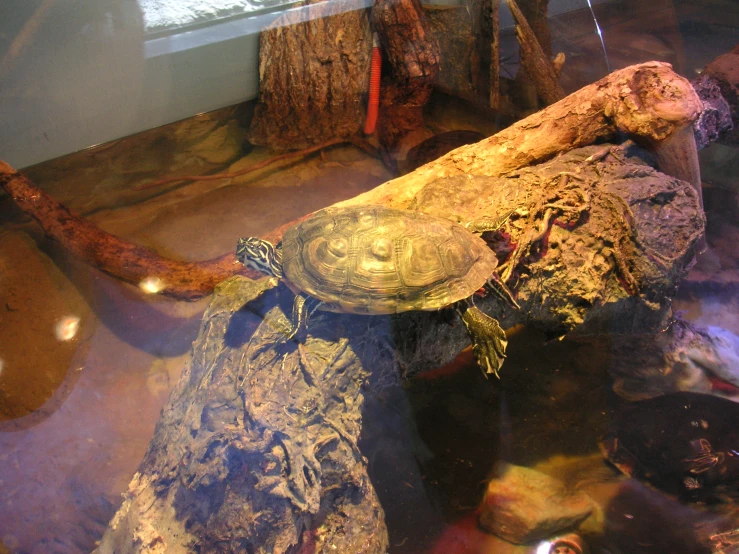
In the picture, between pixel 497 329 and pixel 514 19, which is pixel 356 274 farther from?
pixel 514 19

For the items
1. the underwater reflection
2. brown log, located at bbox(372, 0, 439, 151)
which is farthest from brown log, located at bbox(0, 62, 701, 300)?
brown log, located at bbox(372, 0, 439, 151)

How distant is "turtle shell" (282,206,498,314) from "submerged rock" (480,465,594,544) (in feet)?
3.49

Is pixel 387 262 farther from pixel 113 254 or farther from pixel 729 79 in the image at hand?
pixel 729 79

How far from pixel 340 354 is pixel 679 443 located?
1.84 m

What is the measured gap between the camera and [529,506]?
2137 mm

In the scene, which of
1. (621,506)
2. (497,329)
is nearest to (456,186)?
(497,329)

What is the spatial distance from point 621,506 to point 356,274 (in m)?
1.72

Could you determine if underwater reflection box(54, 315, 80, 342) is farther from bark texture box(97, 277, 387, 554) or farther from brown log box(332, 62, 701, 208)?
brown log box(332, 62, 701, 208)

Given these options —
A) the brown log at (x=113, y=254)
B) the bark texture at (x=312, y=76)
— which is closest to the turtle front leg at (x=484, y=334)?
the brown log at (x=113, y=254)

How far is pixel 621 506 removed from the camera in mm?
2113

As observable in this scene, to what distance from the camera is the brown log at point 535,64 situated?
3.72m

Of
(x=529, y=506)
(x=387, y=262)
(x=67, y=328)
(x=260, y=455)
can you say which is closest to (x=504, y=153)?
(x=387, y=262)

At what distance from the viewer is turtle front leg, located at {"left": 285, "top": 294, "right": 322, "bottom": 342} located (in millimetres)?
1932

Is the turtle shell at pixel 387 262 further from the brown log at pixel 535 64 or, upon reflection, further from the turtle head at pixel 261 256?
the brown log at pixel 535 64
